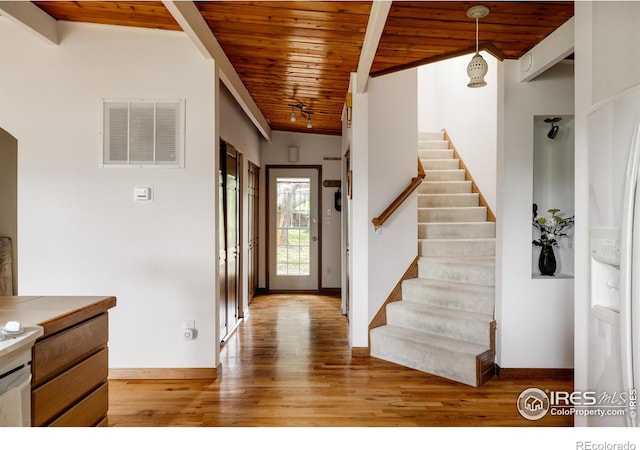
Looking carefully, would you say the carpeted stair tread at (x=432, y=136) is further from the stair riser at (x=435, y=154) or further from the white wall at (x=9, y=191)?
the white wall at (x=9, y=191)

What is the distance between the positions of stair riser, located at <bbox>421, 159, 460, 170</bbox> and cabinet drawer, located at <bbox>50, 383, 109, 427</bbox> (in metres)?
4.61

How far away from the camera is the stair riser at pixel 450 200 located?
15.5ft

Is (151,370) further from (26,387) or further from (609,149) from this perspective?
(609,149)

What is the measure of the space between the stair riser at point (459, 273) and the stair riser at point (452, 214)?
0.85 m

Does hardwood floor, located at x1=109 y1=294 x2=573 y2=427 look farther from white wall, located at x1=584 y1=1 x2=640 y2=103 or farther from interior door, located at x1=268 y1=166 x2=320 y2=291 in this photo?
interior door, located at x1=268 y1=166 x2=320 y2=291

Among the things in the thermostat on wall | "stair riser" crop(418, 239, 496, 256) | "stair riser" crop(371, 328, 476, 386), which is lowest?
"stair riser" crop(371, 328, 476, 386)

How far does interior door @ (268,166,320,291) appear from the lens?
6.51m

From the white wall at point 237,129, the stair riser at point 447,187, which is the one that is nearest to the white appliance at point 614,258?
the white wall at point 237,129

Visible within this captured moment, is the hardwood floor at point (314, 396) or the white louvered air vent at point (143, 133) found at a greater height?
the white louvered air vent at point (143, 133)

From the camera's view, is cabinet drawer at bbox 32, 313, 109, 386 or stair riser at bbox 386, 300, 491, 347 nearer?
cabinet drawer at bbox 32, 313, 109, 386

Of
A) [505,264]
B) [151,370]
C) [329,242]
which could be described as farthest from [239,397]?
[329,242]

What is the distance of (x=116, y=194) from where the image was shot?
299 cm

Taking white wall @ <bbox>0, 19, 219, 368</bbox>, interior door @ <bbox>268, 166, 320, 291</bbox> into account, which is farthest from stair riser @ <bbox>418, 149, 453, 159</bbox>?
white wall @ <bbox>0, 19, 219, 368</bbox>


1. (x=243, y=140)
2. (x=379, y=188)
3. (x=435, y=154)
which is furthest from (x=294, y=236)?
(x=379, y=188)
